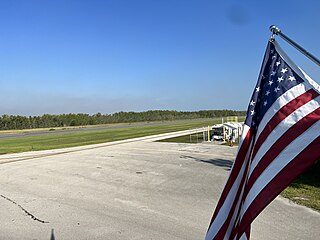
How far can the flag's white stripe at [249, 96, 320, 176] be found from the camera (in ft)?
8.80

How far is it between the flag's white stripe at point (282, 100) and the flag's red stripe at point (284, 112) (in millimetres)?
27

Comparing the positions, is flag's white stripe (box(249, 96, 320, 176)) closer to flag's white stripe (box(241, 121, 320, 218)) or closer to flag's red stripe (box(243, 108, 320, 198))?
flag's red stripe (box(243, 108, 320, 198))

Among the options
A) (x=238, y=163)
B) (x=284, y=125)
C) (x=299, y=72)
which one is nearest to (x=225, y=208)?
(x=238, y=163)

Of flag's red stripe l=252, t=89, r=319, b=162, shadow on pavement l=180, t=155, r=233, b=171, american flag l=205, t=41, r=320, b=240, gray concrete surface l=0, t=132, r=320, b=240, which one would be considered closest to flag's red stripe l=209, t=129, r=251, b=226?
american flag l=205, t=41, r=320, b=240

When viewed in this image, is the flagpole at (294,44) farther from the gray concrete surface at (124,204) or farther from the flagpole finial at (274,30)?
the gray concrete surface at (124,204)

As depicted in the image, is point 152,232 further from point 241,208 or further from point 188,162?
point 188,162

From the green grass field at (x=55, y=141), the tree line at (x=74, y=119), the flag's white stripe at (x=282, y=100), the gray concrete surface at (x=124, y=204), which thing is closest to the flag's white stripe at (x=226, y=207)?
the flag's white stripe at (x=282, y=100)

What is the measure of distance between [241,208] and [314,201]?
5.70 meters

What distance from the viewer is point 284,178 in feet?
8.34

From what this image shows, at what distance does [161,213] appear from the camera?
273 inches

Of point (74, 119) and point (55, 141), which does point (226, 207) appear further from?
point (74, 119)

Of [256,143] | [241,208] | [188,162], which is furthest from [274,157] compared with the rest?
[188,162]

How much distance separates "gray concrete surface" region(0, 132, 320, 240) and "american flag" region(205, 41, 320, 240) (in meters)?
2.80

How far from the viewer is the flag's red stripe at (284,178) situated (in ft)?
8.19
